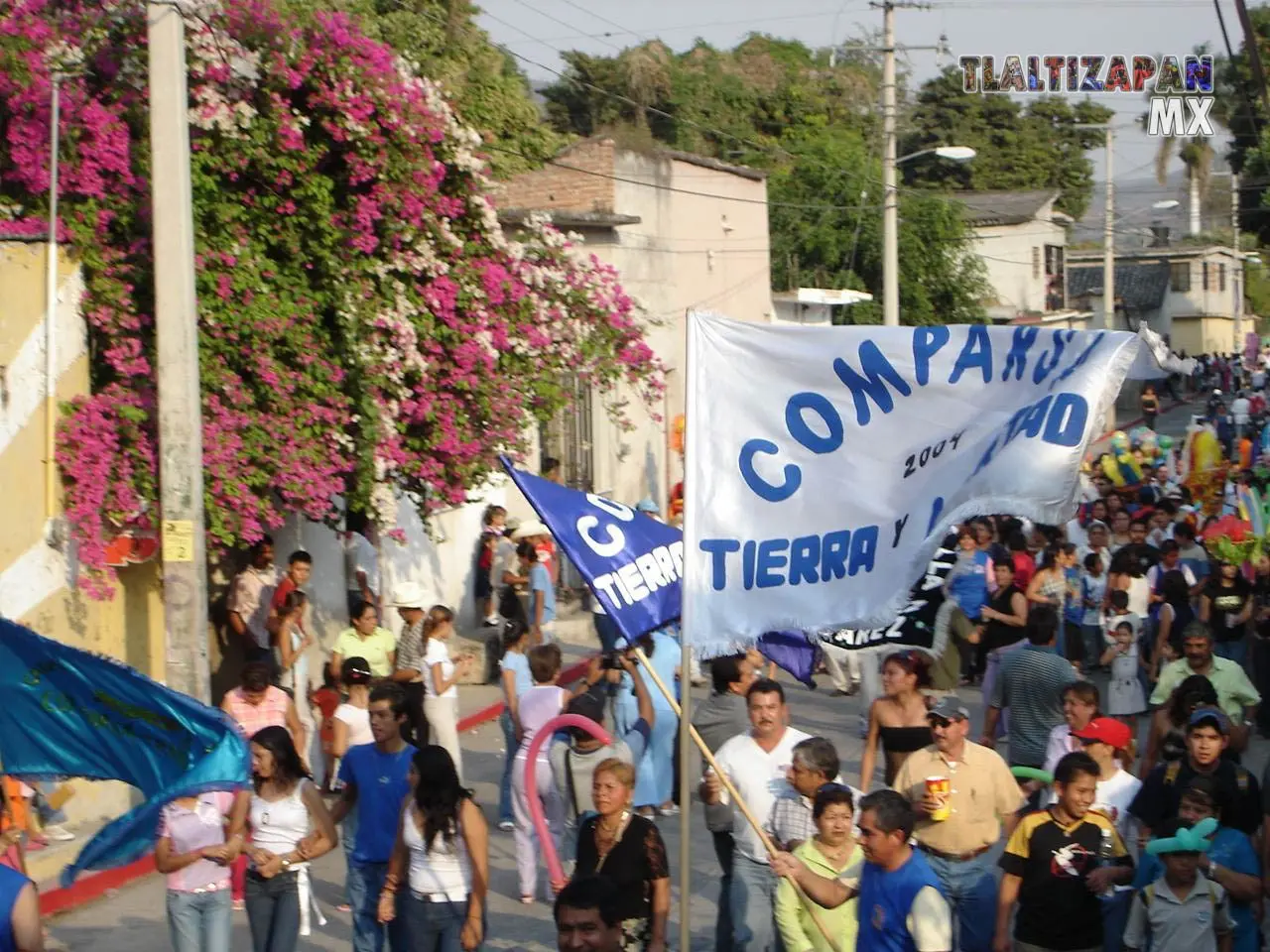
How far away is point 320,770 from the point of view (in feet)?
42.8

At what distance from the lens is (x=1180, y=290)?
7469 cm

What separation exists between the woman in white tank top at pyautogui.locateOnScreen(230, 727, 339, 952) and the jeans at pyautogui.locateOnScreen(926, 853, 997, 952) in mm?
2645

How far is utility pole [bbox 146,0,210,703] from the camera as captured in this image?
1044cm

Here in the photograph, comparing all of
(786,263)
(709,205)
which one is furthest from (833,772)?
(786,263)

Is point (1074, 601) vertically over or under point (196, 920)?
over

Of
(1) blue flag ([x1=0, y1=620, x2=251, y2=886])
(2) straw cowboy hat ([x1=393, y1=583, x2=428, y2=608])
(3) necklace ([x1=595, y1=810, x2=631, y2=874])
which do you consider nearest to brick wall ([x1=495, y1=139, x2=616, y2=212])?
(2) straw cowboy hat ([x1=393, y1=583, x2=428, y2=608])

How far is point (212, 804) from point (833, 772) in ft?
8.39

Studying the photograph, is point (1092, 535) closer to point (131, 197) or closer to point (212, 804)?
point (131, 197)

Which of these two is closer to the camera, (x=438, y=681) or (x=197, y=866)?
(x=197, y=866)

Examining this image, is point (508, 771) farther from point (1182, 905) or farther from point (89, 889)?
point (1182, 905)

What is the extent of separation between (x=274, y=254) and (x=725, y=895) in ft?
20.7

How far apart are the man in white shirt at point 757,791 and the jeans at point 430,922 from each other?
4.20 feet

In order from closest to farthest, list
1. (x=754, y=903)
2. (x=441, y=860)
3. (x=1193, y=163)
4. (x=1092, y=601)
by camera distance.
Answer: (x=441, y=860), (x=754, y=903), (x=1092, y=601), (x=1193, y=163)

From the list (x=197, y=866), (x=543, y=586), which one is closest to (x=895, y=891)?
(x=197, y=866)
